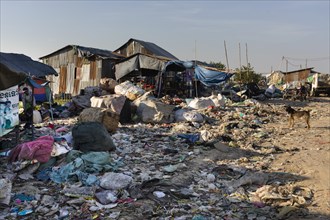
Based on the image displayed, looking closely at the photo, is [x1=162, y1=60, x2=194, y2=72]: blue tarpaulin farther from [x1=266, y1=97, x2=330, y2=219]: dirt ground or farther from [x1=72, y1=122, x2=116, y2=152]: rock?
[x1=72, y1=122, x2=116, y2=152]: rock

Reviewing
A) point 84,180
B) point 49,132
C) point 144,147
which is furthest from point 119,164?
point 49,132

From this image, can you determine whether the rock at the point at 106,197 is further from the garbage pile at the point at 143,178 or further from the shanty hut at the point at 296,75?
the shanty hut at the point at 296,75

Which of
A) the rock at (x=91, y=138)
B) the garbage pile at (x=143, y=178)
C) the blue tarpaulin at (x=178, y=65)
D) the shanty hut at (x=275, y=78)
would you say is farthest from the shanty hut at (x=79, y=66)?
the shanty hut at (x=275, y=78)

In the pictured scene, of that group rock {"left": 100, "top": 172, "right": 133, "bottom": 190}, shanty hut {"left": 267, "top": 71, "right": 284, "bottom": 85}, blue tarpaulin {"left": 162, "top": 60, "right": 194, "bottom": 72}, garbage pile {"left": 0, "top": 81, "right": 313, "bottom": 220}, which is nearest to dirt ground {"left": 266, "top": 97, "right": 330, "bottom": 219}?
garbage pile {"left": 0, "top": 81, "right": 313, "bottom": 220}

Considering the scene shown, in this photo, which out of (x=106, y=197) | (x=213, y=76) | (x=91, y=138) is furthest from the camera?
(x=213, y=76)

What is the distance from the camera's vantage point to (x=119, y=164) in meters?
5.85

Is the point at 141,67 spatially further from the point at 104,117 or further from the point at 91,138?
the point at 91,138

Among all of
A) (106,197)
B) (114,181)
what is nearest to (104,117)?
(114,181)

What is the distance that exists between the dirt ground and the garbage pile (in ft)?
0.67

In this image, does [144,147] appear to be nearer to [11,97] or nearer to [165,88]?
[11,97]

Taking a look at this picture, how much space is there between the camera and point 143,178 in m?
5.25

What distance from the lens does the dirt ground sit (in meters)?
4.82

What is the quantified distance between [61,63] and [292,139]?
17607mm

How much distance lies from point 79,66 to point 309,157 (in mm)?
17291
